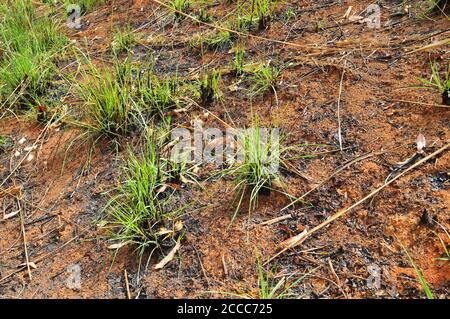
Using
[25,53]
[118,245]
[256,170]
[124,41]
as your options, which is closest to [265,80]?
[256,170]

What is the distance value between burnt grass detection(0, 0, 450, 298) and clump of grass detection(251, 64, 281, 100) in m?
0.04

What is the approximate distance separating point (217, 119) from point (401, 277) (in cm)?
125

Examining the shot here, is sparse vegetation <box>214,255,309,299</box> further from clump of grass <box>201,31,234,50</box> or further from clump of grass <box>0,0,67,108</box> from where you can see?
clump of grass <box>0,0,67,108</box>

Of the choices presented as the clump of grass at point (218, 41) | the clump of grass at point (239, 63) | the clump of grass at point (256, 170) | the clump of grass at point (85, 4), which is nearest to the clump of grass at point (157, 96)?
the clump of grass at point (239, 63)

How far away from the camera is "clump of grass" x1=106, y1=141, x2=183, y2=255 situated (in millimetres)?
1654

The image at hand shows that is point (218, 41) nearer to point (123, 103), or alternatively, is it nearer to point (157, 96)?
point (157, 96)

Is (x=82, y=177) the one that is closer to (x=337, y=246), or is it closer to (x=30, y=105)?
(x=30, y=105)

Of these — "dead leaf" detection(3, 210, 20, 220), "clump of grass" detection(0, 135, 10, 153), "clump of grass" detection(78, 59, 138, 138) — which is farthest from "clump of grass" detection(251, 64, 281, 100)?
"clump of grass" detection(0, 135, 10, 153)

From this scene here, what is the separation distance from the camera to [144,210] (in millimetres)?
1670

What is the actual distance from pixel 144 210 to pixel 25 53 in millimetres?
1900

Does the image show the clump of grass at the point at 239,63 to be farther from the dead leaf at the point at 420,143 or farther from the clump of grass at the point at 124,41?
the dead leaf at the point at 420,143

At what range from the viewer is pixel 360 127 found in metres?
1.88

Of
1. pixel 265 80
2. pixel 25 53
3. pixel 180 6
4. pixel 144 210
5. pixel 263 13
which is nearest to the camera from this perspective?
pixel 144 210
